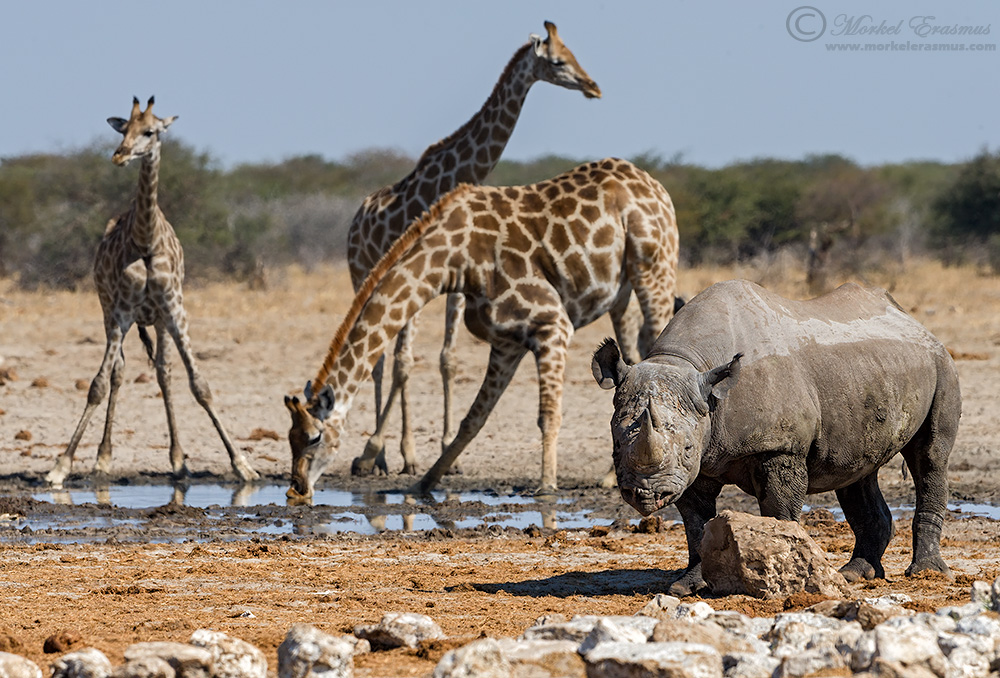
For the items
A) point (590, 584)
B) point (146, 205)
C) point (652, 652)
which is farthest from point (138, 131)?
point (652, 652)

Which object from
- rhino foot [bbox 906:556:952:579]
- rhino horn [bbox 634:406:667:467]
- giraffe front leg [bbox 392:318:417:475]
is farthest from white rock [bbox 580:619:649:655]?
giraffe front leg [bbox 392:318:417:475]

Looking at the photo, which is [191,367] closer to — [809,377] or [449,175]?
[449,175]

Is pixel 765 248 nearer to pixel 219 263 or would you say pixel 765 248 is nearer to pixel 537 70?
pixel 219 263

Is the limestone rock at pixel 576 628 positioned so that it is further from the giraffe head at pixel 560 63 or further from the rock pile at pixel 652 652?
the giraffe head at pixel 560 63

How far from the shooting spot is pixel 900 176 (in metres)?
50.5

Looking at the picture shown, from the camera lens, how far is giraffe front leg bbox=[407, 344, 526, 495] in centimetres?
1078

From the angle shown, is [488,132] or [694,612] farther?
[488,132]

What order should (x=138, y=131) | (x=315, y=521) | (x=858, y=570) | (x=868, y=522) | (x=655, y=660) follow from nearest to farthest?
1. (x=655, y=660)
2. (x=858, y=570)
3. (x=868, y=522)
4. (x=315, y=521)
5. (x=138, y=131)

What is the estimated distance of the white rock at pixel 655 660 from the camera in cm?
425

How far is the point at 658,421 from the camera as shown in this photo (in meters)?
5.75

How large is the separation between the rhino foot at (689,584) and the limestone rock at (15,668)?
2.90 meters

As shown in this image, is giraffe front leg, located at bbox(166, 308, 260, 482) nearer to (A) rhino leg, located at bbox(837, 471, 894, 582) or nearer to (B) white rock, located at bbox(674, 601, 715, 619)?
(A) rhino leg, located at bbox(837, 471, 894, 582)

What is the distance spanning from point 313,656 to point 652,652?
3.53 feet

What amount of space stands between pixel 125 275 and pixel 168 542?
3999 mm
